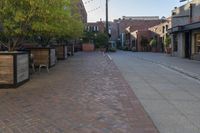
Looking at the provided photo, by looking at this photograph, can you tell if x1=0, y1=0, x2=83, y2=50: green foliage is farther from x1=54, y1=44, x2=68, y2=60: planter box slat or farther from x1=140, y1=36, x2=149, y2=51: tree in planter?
x1=140, y1=36, x2=149, y2=51: tree in planter

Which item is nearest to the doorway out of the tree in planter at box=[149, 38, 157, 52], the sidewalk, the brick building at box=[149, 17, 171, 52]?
the sidewalk

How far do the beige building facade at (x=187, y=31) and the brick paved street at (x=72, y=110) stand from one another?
19351mm

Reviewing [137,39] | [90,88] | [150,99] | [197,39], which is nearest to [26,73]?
[90,88]

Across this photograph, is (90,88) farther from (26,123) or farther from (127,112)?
(26,123)

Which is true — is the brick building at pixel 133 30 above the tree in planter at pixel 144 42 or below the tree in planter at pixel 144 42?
above

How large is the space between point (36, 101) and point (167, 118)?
3.42m

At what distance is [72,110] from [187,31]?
26.7 meters

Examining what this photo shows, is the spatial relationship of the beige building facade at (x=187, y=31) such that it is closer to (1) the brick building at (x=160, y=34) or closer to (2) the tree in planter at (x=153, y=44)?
(1) the brick building at (x=160, y=34)


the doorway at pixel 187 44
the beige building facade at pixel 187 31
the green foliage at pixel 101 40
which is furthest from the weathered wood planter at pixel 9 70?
the green foliage at pixel 101 40

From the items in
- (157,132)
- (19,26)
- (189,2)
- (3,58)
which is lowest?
(157,132)

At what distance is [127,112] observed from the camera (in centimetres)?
813

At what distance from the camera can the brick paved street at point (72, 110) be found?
6.72 meters

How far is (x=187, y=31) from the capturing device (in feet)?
109

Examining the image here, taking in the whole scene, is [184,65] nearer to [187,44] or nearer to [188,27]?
[188,27]
